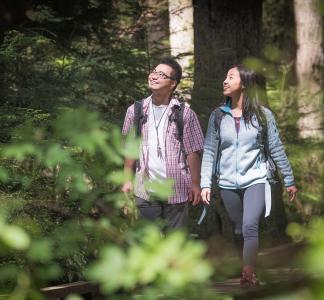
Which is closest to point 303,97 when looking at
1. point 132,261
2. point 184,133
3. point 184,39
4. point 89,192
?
point 184,39

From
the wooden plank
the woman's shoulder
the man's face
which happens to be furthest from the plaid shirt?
the wooden plank

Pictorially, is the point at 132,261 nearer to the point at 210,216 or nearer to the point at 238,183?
the point at 238,183

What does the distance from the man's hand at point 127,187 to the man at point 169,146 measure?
14.6 feet

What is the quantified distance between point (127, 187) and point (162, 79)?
511cm

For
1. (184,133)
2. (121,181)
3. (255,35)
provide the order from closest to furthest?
(121,181) → (184,133) → (255,35)

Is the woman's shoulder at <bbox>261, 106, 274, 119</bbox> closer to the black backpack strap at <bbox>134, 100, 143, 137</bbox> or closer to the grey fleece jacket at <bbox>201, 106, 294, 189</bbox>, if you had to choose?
the grey fleece jacket at <bbox>201, 106, 294, 189</bbox>

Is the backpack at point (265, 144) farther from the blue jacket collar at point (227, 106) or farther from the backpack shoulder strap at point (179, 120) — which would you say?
the backpack shoulder strap at point (179, 120)

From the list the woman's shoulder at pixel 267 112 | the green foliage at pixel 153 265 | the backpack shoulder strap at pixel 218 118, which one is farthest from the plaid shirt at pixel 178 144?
the green foliage at pixel 153 265

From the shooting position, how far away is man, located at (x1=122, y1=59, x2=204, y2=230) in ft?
23.4

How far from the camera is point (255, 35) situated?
11.9 metres

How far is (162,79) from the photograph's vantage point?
738cm

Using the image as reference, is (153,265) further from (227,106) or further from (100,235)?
(227,106)

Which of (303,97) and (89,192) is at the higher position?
(303,97)

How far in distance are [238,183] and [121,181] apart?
5.64 meters
